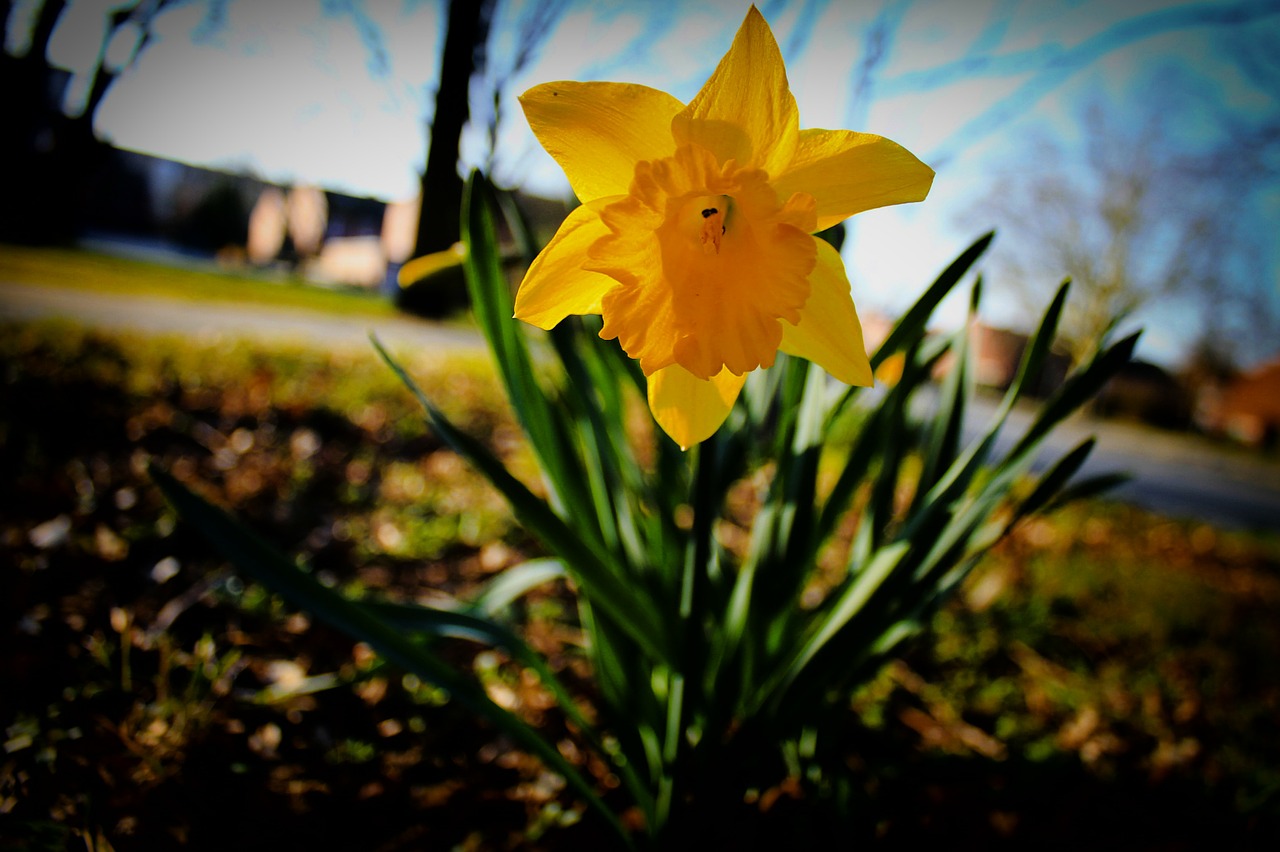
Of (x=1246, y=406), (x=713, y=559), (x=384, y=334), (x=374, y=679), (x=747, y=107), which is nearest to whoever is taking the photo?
(x=747, y=107)

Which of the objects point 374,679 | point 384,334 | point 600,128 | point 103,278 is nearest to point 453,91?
point 600,128


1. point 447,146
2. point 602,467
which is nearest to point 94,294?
point 447,146

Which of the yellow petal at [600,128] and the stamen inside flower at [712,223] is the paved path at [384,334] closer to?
the stamen inside flower at [712,223]

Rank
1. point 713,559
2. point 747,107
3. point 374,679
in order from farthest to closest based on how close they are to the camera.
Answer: point 374,679
point 713,559
point 747,107

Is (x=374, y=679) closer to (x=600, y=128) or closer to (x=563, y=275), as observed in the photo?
(x=563, y=275)

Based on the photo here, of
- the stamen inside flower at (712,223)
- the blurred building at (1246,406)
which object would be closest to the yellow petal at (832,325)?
the stamen inside flower at (712,223)

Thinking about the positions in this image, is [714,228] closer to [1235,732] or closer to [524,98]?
[524,98]
